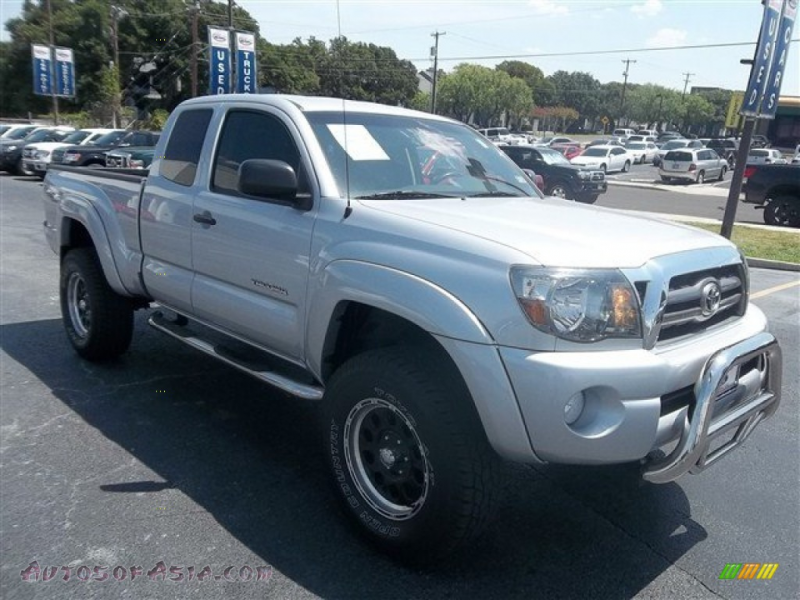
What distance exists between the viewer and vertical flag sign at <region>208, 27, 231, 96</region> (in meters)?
24.2

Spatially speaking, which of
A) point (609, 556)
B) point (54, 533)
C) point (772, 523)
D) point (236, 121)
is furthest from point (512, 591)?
point (236, 121)

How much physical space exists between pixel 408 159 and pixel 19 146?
23.8 m

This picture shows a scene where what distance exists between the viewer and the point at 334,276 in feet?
10.5

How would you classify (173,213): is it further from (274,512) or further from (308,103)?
(274,512)

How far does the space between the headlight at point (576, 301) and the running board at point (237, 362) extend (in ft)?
4.13

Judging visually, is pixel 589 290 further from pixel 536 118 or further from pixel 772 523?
pixel 536 118

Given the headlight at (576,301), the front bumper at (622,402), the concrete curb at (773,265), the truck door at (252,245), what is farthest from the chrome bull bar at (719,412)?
the concrete curb at (773,265)

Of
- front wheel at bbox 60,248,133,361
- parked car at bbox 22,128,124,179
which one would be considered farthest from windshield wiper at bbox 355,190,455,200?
parked car at bbox 22,128,124,179

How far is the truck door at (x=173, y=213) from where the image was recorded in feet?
14.2

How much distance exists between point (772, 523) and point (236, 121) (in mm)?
3653

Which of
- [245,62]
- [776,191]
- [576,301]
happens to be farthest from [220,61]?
[576,301]

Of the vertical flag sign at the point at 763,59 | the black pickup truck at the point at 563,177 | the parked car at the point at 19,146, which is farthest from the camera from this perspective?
the parked car at the point at 19,146

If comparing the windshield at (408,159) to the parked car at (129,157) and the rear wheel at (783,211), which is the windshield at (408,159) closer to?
the parked car at (129,157)

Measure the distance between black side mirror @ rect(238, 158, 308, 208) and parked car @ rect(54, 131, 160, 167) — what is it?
53.1 feet
